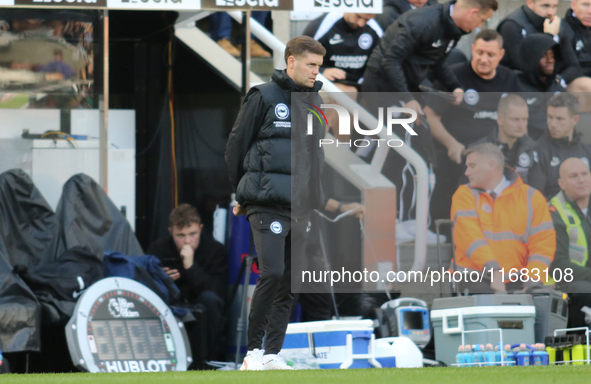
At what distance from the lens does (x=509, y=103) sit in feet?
29.9

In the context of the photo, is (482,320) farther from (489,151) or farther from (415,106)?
(415,106)

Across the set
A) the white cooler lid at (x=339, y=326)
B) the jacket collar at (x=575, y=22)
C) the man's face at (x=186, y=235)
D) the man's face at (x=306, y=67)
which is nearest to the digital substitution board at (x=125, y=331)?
the man's face at (x=186, y=235)

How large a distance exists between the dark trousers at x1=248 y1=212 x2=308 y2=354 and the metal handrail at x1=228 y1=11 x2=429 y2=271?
2.93 m

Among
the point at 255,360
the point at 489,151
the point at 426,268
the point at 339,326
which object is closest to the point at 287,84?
the point at 255,360

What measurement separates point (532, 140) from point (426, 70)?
1.11 metres

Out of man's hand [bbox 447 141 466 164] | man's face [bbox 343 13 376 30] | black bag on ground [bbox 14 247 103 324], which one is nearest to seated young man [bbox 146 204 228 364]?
black bag on ground [bbox 14 247 103 324]

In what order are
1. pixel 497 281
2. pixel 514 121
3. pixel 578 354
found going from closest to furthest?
pixel 578 354
pixel 497 281
pixel 514 121

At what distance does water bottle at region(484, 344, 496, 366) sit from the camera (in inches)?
272

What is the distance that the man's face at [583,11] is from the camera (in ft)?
34.0

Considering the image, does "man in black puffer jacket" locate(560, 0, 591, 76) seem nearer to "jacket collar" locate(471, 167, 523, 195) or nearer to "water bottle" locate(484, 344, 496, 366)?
"jacket collar" locate(471, 167, 523, 195)

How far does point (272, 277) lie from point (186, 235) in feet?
9.99

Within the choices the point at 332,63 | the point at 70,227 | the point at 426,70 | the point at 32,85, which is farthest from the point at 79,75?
the point at 426,70

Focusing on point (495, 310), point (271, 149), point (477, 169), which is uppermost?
point (271, 149)

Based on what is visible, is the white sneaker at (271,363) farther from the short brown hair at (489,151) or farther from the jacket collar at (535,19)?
the jacket collar at (535,19)
